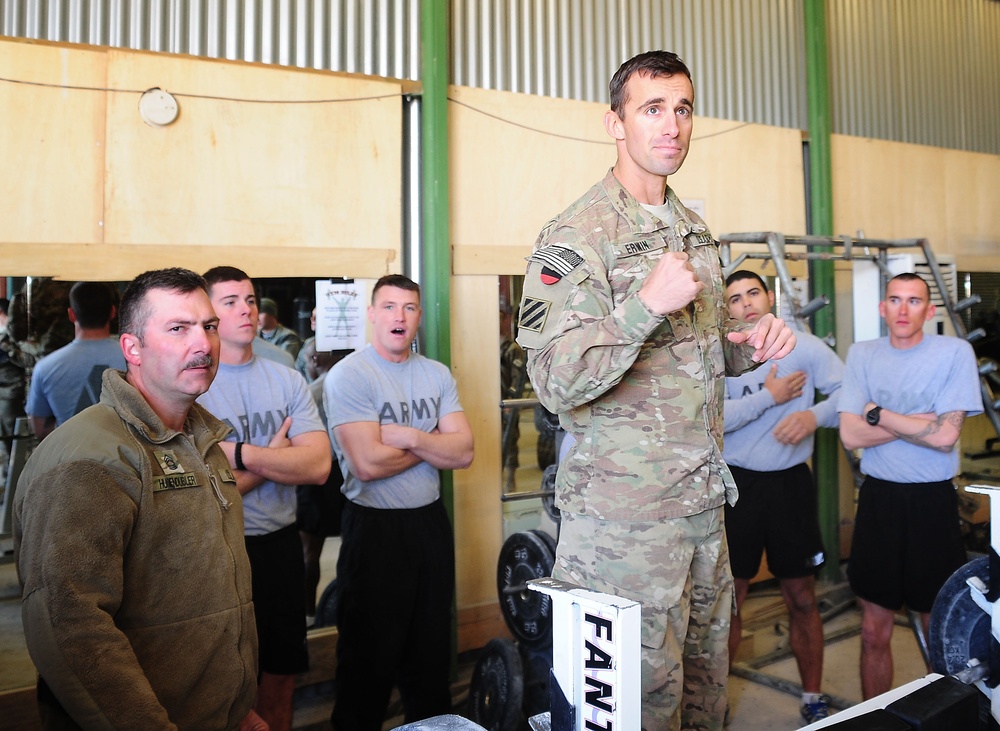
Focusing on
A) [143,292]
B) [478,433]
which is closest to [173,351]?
[143,292]

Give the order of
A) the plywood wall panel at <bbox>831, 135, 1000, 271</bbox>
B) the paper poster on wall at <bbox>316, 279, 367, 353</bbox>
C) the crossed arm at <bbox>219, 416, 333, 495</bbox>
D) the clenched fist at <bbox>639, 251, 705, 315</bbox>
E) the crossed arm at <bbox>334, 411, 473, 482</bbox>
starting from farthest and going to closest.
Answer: the plywood wall panel at <bbox>831, 135, 1000, 271</bbox>
the paper poster on wall at <bbox>316, 279, 367, 353</bbox>
the crossed arm at <bbox>334, 411, 473, 482</bbox>
the crossed arm at <bbox>219, 416, 333, 495</bbox>
the clenched fist at <bbox>639, 251, 705, 315</bbox>

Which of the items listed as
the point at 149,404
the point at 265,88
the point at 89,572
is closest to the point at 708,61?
the point at 265,88

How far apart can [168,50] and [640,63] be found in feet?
7.81

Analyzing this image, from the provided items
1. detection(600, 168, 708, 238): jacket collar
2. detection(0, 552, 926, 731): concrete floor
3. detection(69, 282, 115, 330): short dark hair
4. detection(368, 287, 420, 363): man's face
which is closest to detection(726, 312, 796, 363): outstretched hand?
detection(600, 168, 708, 238): jacket collar

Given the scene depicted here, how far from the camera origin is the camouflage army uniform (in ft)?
5.79

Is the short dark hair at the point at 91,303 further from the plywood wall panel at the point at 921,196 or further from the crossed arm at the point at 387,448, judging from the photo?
the plywood wall panel at the point at 921,196

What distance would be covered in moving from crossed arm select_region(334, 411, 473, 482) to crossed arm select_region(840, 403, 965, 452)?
5.50 feet

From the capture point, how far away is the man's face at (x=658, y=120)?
1871 millimetres

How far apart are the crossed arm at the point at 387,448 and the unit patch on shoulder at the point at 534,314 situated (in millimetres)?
1380

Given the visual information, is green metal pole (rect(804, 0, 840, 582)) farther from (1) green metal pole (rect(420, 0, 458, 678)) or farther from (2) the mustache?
(2) the mustache

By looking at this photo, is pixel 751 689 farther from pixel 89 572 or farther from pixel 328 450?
pixel 89 572

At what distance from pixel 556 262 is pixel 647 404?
0.37 meters

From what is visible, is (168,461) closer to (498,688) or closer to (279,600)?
(279,600)

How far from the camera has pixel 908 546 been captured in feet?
10.9
